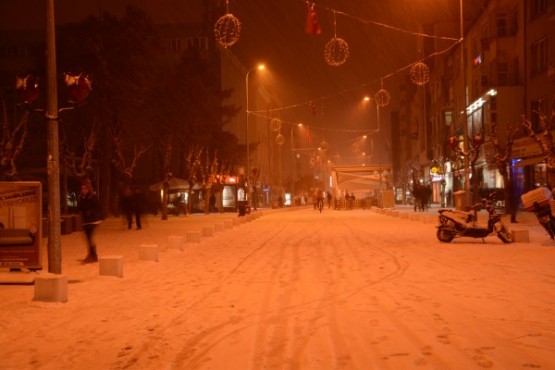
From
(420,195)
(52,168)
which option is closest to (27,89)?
Answer: (52,168)

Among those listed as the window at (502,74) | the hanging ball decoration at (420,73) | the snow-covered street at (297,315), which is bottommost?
the snow-covered street at (297,315)

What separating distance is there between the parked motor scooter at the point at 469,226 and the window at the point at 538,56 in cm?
1940

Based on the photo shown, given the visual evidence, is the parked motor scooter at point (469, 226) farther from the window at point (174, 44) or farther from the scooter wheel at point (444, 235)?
the window at point (174, 44)

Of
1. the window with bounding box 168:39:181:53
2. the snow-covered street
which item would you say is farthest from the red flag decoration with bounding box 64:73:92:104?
the window with bounding box 168:39:181:53

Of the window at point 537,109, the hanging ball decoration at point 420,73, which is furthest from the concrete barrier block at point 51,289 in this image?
the window at point 537,109

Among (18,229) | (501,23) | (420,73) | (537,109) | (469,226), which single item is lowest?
(469,226)

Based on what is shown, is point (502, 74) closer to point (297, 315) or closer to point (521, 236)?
point (521, 236)

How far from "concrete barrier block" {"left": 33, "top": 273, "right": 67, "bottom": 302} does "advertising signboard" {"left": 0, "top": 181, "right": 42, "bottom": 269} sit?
210 cm

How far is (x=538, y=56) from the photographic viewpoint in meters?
35.2

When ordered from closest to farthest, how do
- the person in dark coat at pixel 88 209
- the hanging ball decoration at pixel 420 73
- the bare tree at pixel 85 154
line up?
the person in dark coat at pixel 88 209 < the hanging ball decoration at pixel 420 73 < the bare tree at pixel 85 154

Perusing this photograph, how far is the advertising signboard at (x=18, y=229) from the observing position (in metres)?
11.2

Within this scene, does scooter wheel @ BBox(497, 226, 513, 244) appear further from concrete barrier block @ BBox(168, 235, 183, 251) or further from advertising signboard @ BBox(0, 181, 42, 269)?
advertising signboard @ BBox(0, 181, 42, 269)

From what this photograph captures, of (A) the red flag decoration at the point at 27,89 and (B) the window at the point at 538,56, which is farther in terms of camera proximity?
(B) the window at the point at 538,56

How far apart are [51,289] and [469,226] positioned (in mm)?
12178
